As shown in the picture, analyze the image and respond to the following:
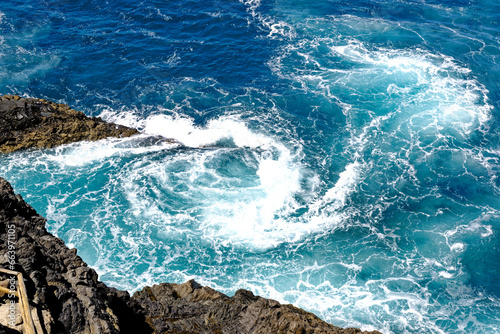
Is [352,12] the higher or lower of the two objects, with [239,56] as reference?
higher

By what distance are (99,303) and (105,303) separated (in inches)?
42.9

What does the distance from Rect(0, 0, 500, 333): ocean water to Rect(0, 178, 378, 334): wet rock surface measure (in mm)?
10941

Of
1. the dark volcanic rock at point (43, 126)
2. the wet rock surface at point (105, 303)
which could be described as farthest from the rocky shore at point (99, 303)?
the dark volcanic rock at point (43, 126)

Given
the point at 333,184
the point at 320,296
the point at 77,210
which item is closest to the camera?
the point at 320,296

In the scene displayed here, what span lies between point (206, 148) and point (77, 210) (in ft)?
68.5

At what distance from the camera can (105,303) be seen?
1166 inches

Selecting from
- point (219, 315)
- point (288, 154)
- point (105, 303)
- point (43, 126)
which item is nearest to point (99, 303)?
point (105, 303)

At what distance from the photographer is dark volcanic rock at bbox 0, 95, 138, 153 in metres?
62.7

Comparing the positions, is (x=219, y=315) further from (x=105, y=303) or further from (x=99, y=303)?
(x=99, y=303)

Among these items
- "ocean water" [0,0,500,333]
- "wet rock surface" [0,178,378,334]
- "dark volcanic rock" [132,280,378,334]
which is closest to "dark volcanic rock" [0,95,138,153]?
"ocean water" [0,0,500,333]

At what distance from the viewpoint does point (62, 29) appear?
9150 cm

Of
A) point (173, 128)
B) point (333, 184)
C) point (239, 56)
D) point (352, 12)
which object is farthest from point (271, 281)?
point (352, 12)

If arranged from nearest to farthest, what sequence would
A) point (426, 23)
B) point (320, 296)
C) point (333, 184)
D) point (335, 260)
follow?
point (320, 296) → point (335, 260) → point (333, 184) → point (426, 23)

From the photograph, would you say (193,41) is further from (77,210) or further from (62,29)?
(77,210)
